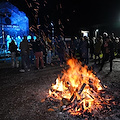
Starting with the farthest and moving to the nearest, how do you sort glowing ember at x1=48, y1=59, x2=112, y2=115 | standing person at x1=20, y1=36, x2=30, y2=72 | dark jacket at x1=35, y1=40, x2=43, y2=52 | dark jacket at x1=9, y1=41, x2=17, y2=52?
dark jacket at x1=9, y1=41, x2=17, y2=52 < dark jacket at x1=35, y1=40, x2=43, y2=52 < standing person at x1=20, y1=36, x2=30, y2=72 < glowing ember at x1=48, y1=59, x2=112, y2=115

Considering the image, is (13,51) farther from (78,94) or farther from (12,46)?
(78,94)

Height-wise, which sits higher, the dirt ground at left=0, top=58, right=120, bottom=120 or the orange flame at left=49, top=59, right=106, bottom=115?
the orange flame at left=49, top=59, right=106, bottom=115

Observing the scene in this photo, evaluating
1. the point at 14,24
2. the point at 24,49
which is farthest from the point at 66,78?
the point at 14,24

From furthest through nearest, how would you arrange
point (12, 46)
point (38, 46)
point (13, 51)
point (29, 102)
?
point (13, 51) < point (12, 46) < point (38, 46) < point (29, 102)

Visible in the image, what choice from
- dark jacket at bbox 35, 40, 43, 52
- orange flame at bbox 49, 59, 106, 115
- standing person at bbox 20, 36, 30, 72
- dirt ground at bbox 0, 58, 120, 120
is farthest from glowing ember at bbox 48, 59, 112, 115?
standing person at bbox 20, 36, 30, 72

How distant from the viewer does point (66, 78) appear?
5.45 meters

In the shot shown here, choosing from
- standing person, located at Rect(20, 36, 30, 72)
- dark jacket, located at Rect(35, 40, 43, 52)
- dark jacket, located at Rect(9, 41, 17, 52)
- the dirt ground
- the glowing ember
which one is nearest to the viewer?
the dirt ground

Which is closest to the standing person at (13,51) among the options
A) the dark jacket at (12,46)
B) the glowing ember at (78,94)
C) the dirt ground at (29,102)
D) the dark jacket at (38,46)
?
the dark jacket at (12,46)

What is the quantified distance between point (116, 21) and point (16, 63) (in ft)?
47.3

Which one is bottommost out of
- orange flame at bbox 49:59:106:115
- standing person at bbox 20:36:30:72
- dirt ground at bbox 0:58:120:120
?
dirt ground at bbox 0:58:120:120

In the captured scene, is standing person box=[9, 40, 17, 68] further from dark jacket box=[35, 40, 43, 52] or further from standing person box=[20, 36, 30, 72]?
dark jacket box=[35, 40, 43, 52]

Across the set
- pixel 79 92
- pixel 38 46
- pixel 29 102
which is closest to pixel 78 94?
pixel 79 92

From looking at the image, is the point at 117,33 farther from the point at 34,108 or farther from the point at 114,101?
the point at 34,108

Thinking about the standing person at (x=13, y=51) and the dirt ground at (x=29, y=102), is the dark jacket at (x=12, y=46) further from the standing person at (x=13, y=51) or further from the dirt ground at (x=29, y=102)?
the dirt ground at (x=29, y=102)
